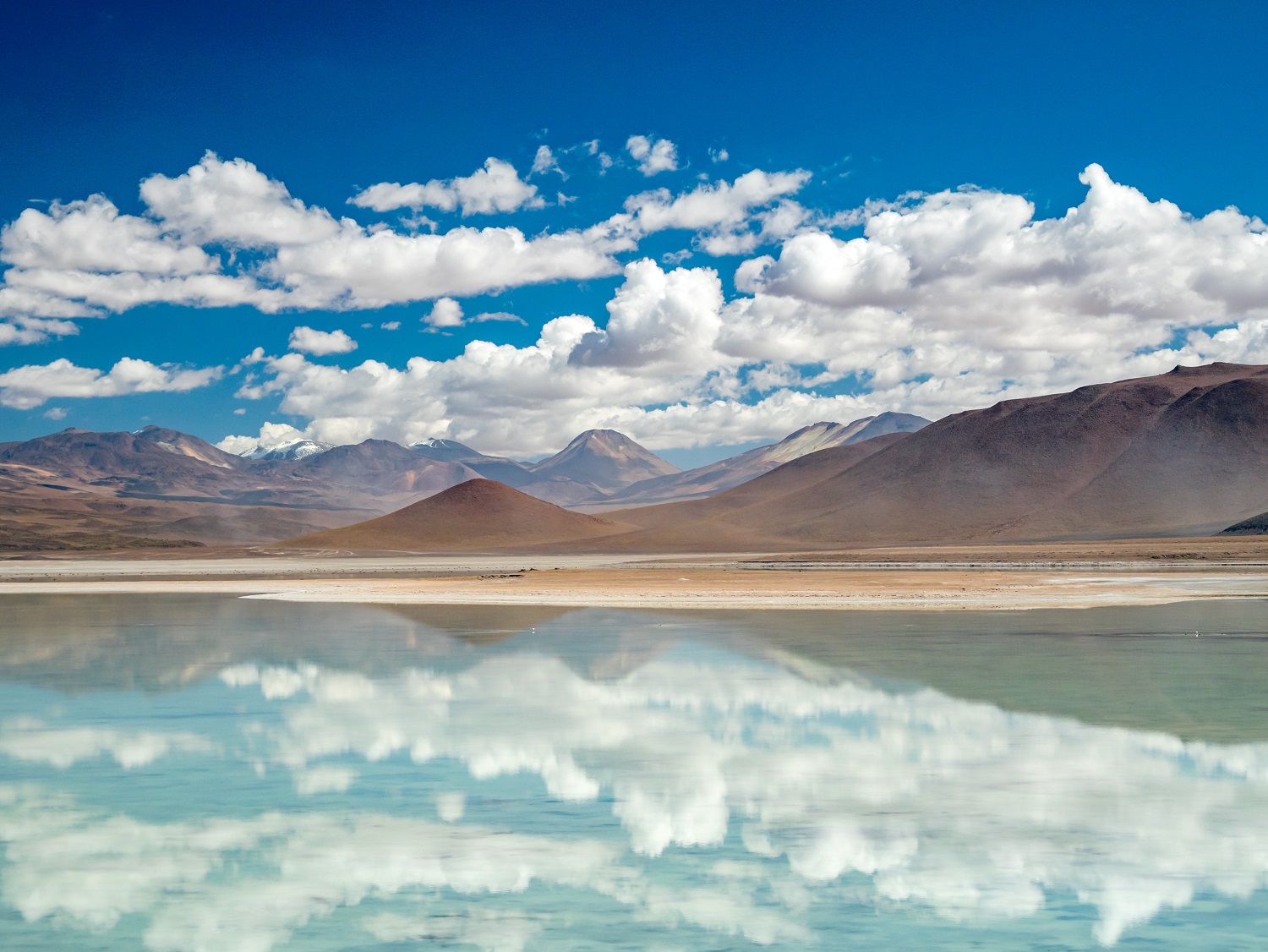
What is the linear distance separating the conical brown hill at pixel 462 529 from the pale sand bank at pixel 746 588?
326 ft

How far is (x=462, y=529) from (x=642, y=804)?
178 m

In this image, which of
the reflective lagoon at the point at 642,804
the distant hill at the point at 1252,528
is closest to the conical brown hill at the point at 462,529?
the distant hill at the point at 1252,528

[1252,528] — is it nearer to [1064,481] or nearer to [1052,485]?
[1052,485]

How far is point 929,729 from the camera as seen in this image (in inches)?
572

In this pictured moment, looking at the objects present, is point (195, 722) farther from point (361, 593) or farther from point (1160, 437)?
point (1160, 437)

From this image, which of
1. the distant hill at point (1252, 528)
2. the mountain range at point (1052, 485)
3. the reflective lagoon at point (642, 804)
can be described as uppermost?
the mountain range at point (1052, 485)

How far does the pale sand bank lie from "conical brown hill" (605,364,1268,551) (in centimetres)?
8627

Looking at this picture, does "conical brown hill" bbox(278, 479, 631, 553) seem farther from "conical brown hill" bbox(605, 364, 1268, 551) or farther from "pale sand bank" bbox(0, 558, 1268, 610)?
"pale sand bank" bbox(0, 558, 1268, 610)

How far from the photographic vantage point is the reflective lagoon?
7.79m

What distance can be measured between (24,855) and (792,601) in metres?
32.8

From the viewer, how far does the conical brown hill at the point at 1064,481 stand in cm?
15575

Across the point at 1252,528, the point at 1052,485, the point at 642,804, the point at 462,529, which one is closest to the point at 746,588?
the point at 642,804

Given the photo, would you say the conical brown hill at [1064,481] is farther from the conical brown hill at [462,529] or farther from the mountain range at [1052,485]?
the conical brown hill at [462,529]

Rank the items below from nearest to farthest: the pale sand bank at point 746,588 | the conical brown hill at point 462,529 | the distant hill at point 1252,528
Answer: the pale sand bank at point 746,588, the distant hill at point 1252,528, the conical brown hill at point 462,529
